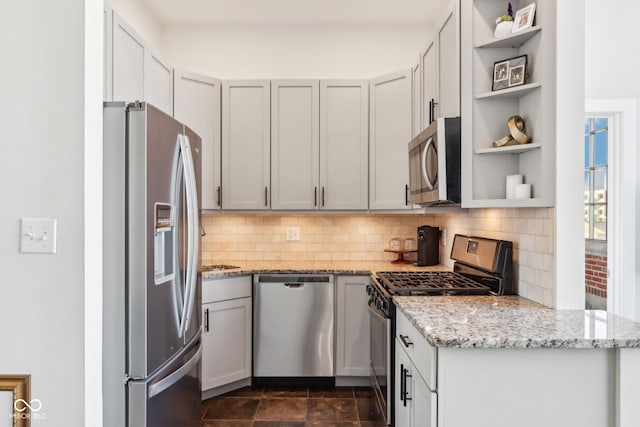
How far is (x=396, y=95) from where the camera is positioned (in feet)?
10.2

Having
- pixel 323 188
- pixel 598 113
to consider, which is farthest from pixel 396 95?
pixel 598 113

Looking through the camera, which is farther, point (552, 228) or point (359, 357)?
point (359, 357)

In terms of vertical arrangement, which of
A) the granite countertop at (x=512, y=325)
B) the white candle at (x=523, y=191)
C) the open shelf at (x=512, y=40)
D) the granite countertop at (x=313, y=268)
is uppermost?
the open shelf at (x=512, y=40)

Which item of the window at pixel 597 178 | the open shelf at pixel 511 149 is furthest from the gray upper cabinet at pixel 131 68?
the window at pixel 597 178

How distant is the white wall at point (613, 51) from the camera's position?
8.30 feet

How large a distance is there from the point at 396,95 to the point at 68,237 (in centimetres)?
251

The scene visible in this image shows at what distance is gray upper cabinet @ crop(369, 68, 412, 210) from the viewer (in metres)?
3.07

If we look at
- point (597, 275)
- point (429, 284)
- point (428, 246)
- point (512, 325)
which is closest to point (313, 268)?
point (428, 246)

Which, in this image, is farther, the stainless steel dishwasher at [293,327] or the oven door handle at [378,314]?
the stainless steel dishwasher at [293,327]

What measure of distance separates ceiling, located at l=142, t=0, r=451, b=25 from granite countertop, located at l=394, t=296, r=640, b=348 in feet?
8.03

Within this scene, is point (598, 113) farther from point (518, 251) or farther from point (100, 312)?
point (100, 312)

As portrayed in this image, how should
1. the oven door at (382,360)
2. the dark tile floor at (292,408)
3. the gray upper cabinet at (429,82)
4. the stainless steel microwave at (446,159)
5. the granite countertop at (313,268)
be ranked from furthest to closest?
1. the granite countertop at (313,268)
2. the dark tile floor at (292,408)
3. the gray upper cabinet at (429,82)
4. the oven door at (382,360)
5. the stainless steel microwave at (446,159)

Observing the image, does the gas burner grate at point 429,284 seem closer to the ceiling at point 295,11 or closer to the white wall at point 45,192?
the white wall at point 45,192

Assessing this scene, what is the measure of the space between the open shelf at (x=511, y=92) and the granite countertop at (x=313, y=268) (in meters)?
1.51
